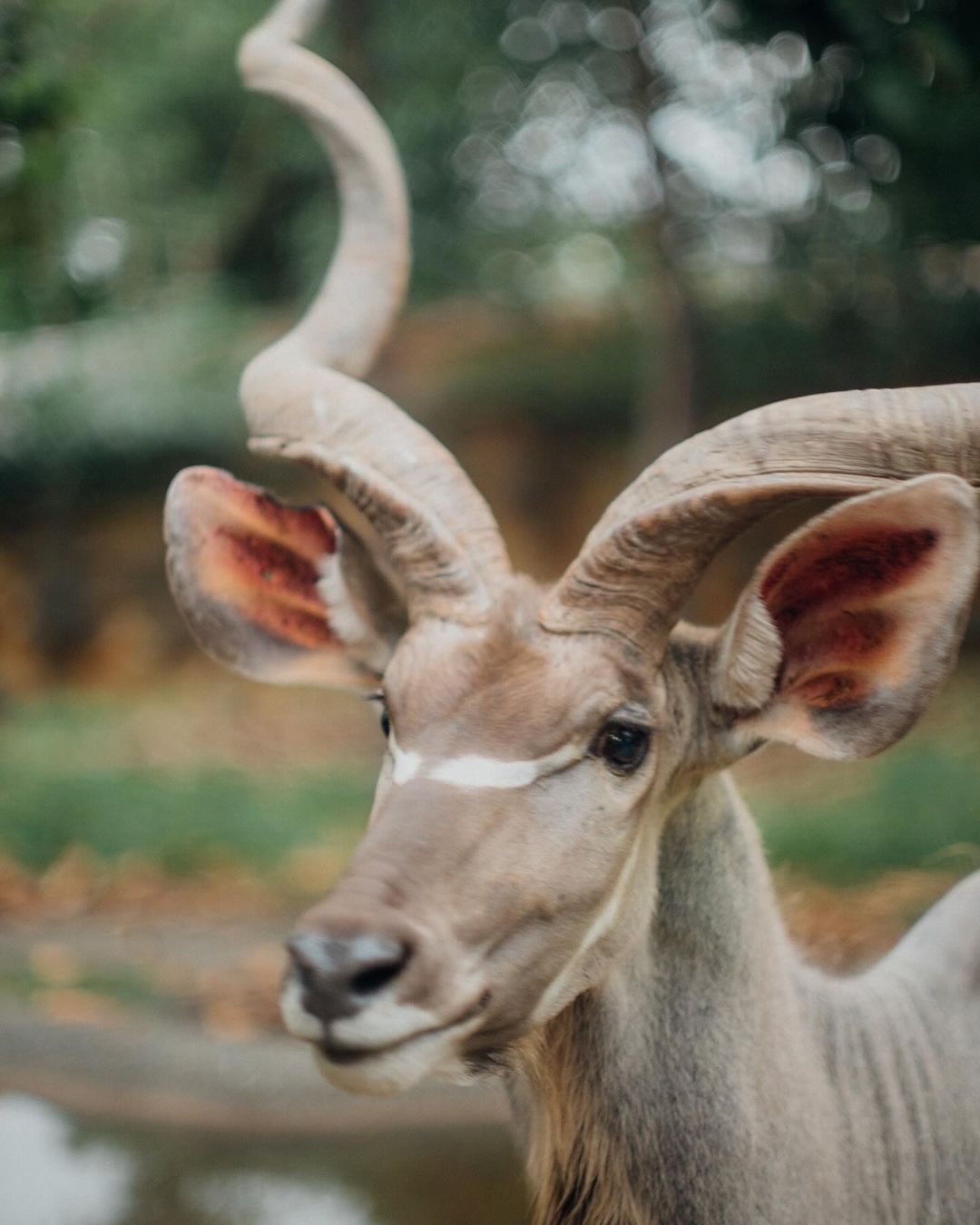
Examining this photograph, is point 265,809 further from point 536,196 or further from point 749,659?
point 749,659

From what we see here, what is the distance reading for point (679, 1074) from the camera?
7.69ft

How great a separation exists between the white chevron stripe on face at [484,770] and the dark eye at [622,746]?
10 cm

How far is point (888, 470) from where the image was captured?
2176mm

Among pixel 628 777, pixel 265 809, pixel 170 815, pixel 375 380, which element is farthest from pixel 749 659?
pixel 375 380

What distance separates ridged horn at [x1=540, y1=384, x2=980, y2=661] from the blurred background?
1.51m

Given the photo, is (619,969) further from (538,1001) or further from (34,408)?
(34,408)

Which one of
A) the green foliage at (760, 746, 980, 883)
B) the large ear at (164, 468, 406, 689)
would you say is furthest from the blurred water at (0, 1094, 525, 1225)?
the green foliage at (760, 746, 980, 883)

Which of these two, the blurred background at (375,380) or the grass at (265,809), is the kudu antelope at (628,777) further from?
the grass at (265,809)

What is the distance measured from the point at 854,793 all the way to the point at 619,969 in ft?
17.8

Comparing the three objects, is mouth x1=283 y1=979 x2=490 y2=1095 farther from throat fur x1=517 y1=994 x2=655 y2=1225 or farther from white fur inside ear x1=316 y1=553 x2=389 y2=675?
white fur inside ear x1=316 y1=553 x2=389 y2=675

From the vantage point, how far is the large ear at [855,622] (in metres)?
2.08

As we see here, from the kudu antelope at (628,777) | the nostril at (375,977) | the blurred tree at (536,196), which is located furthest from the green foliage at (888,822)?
the nostril at (375,977)

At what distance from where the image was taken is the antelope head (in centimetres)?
193

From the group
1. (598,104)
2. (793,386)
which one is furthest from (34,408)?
(793,386)
